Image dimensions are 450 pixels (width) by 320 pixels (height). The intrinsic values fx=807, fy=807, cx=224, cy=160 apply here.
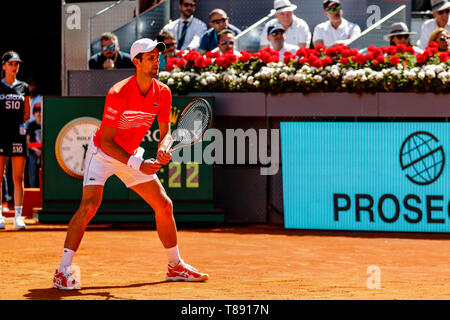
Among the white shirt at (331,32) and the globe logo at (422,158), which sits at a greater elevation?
the white shirt at (331,32)

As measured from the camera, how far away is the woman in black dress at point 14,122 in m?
9.62

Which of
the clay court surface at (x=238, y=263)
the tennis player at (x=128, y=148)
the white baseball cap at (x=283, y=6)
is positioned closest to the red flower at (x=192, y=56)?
the white baseball cap at (x=283, y=6)

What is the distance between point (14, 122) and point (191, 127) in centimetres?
416

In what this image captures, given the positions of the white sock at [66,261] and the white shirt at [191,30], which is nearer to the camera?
the white sock at [66,261]

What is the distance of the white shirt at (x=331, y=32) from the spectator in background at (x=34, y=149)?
16.4ft

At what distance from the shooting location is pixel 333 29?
40.1 ft

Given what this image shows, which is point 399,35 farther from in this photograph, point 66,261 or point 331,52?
point 66,261

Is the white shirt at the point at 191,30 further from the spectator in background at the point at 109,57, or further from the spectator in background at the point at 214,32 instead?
the spectator in background at the point at 109,57

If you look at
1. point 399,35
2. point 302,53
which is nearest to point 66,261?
point 302,53

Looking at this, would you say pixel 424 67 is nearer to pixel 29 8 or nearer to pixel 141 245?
pixel 141 245

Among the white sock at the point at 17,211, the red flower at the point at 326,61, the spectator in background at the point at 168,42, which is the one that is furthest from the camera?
the spectator in background at the point at 168,42

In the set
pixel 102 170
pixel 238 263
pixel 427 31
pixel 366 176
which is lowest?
pixel 238 263

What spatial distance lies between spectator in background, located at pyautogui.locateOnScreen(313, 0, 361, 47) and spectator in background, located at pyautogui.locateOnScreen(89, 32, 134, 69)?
2908mm
